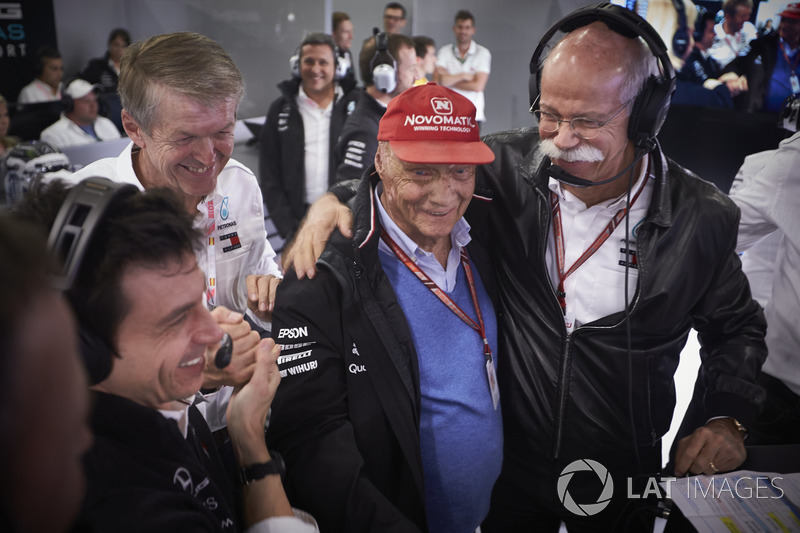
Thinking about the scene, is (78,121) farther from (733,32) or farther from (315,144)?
(733,32)

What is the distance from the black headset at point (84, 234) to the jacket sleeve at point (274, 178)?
3.03 metres

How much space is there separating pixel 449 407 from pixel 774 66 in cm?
554

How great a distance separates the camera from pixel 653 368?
1.69 m

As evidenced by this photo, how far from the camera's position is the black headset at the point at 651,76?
1644 mm

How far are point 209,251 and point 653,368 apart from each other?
1.37m

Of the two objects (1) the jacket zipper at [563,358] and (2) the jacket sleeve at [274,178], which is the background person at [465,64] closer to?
(2) the jacket sleeve at [274,178]

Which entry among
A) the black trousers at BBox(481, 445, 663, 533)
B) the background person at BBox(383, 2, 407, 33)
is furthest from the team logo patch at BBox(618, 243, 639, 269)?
the background person at BBox(383, 2, 407, 33)

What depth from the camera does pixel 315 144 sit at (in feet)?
13.1

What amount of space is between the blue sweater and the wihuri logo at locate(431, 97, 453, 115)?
41 cm

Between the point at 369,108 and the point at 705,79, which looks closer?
the point at 369,108

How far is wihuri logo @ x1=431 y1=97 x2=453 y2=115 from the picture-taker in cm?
158

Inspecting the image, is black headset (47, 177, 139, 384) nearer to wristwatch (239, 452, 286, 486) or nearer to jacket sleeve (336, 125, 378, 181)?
wristwatch (239, 452, 286, 486)

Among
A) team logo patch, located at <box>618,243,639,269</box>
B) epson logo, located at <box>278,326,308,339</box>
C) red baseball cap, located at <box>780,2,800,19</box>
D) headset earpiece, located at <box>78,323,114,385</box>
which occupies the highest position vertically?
red baseball cap, located at <box>780,2,800,19</box>

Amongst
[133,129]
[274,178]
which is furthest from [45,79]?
[133,129]
